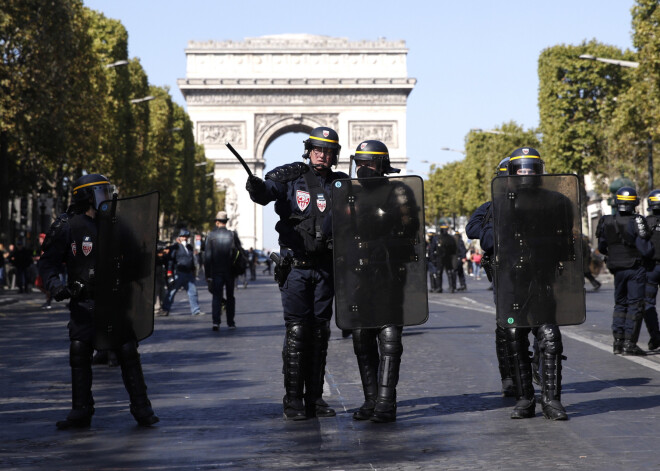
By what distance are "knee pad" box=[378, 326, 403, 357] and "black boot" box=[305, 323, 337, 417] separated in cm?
44

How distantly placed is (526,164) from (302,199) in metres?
1.44

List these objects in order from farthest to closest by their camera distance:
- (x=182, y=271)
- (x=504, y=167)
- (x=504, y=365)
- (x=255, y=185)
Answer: (x=182, y=271) → (x=504, y=365) → (x=504, y=167) → (x=255, y=185)

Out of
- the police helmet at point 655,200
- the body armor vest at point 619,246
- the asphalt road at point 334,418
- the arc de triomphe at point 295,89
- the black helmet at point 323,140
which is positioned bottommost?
the asphalt road at point 334,418

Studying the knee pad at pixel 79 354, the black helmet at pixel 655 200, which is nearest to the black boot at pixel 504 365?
the knee pad at pixel 79 354

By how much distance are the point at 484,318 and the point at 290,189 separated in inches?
480

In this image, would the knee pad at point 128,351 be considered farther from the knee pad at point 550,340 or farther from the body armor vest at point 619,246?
the body armor vest at point 619,246

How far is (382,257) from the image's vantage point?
26.6ft

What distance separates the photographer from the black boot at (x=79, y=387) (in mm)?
8180

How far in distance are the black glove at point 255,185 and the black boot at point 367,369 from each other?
1.12 metres

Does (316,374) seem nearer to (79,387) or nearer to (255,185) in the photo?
(255,185)

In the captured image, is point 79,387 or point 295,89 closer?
point 79,387

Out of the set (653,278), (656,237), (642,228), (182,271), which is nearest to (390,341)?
(642,228)

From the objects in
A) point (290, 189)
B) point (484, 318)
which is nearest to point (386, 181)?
point (290, 189)

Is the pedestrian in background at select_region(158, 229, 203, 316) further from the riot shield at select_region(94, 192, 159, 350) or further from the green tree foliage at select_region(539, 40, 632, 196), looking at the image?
the green tree foliage at select_region(539, 40, 632, 196)
